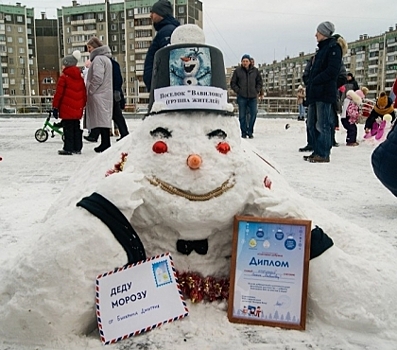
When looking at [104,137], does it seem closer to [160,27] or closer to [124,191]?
[160,27]

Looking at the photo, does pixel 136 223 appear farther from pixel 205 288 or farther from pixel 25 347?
pixel 25 347

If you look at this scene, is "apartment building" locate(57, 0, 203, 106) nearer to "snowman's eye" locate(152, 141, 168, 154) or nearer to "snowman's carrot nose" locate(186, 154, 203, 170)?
"snowman's eye" locate(152, 141, 168, 154)

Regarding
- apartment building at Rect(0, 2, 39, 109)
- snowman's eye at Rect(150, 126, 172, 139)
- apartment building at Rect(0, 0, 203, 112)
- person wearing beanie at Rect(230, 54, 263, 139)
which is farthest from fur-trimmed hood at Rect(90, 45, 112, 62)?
apartment building at Rect(0, 2, 39, 109)

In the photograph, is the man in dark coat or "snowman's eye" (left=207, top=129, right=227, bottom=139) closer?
"snowman's eye" (left=207, top=129, right=227, bottom=139)

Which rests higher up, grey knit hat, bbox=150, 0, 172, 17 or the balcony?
the balcony

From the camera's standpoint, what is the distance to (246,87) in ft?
30.3

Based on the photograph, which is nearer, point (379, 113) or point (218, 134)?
point (218, 134)

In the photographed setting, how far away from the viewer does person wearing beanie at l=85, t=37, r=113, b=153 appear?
262 inches

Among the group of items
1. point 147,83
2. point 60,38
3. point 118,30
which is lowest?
point 147,83

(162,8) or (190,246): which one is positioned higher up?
(162,8)

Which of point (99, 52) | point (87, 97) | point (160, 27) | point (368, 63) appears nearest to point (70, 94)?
point (87, 97)

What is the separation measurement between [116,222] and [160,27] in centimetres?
340

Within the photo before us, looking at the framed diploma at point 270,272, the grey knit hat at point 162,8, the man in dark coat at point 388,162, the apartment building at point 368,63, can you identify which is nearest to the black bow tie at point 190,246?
the framed diploma at point 270,272

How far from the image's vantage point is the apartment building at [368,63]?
55003mm
